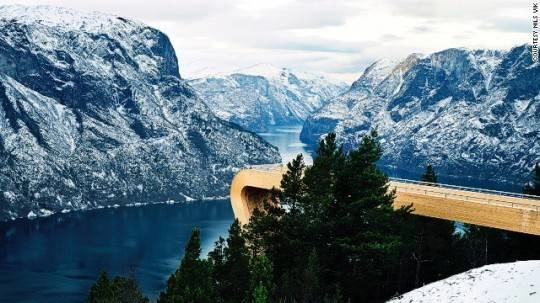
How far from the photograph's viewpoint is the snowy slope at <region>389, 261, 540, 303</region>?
39250 mm

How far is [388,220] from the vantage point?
5847 cm

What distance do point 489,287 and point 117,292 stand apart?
36.6 m

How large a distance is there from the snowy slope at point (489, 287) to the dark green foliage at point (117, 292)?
26694mm

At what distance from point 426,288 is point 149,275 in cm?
13877

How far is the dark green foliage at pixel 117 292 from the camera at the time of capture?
62375 mm

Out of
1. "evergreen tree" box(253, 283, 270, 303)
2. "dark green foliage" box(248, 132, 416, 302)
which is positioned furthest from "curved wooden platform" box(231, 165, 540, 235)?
"evergreen tree" box(253, 283, 270, 303)

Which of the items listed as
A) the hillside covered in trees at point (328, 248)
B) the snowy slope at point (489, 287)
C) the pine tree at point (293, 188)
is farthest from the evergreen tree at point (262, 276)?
the pine tree at point (293, 188)

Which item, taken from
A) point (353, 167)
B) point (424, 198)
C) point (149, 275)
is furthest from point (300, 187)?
point (149, 275)

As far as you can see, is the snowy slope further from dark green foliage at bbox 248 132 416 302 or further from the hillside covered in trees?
dark green foliage at bbox 248 132 416 302

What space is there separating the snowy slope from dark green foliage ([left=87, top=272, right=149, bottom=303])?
1051 inches

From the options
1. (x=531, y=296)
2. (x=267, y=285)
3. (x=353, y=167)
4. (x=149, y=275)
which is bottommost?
(x=149, y=275)

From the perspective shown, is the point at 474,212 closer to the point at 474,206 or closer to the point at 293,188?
the point at 474,206

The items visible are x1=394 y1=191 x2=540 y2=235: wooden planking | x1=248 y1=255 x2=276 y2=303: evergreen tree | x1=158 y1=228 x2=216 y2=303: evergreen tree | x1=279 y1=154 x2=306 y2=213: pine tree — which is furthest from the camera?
x1=279 y1=154 x2=306 y2=213: pine tree

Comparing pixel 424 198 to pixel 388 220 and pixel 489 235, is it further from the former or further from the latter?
pixel 489 235
